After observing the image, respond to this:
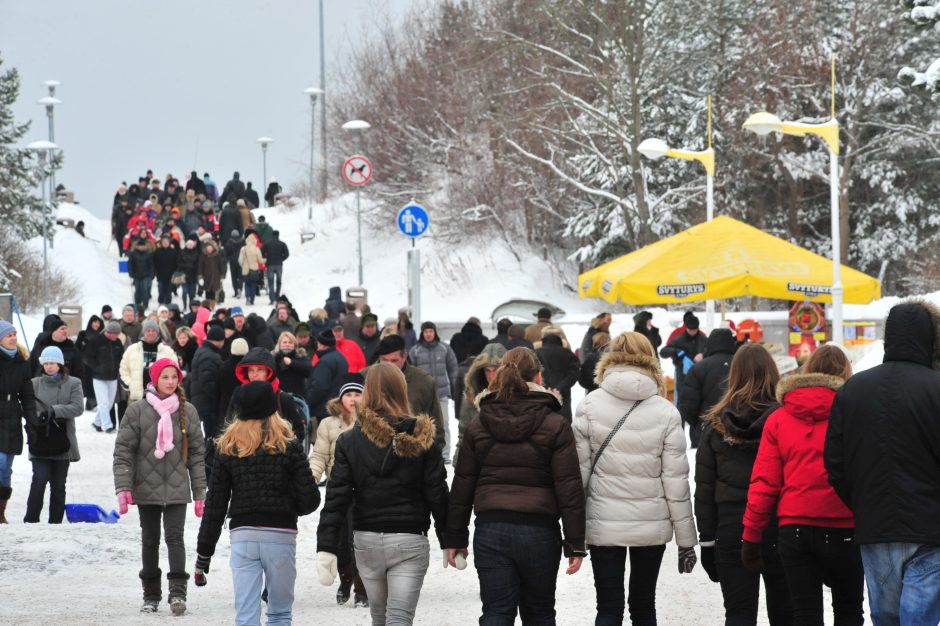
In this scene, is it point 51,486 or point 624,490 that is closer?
point 624,490

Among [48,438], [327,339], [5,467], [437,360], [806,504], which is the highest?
[327,339]

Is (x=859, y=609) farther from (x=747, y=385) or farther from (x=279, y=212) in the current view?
(x=279, y=212)

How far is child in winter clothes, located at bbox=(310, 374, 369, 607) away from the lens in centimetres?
948

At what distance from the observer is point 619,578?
7430 millimetres

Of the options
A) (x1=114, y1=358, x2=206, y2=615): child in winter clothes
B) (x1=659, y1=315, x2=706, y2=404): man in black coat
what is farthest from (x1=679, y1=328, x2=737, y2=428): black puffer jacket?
(x1=659, y1=315, x2=706, y2=404): man in black coat


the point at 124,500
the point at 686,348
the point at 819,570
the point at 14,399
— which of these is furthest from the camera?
the point at 686,348

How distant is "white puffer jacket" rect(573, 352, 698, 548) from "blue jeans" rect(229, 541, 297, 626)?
1451 millimetres

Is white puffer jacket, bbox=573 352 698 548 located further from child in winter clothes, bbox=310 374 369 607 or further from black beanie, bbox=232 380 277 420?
child in winter clothes, bbox=310 374 369 607

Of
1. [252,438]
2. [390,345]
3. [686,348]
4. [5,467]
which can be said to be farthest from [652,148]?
[252,438]

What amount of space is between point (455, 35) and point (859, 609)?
46.0 m

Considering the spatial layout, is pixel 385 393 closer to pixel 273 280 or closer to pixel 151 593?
pixel 151 593

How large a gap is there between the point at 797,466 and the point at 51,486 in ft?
25.9

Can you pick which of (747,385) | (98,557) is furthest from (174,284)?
(747,385)

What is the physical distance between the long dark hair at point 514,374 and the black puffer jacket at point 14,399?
6.33 meters
